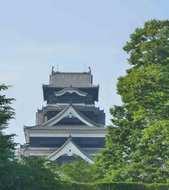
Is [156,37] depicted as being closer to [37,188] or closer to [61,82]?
[37,188]

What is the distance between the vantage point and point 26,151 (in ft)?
204

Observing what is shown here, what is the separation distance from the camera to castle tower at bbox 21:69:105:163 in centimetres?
5934

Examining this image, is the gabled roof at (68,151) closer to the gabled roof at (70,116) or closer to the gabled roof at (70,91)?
the gabled roof at (70,116)

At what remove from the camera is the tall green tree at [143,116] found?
26.9 metres

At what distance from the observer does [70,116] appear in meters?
63.1

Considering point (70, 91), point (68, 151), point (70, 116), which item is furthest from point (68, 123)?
point (68, 151)

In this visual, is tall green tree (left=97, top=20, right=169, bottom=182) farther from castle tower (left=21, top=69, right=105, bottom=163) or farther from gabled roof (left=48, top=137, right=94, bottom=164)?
gabled roof (left=48, top=137, right=94, bottom=164)

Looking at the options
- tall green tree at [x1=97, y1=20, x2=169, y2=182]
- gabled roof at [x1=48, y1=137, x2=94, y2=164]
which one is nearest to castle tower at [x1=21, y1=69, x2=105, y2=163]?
gabled roof at [x1=48, y1=137, x2=94, y2=164]

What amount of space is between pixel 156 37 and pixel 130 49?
5.41 feet

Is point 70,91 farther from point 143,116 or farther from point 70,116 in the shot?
point 143,116

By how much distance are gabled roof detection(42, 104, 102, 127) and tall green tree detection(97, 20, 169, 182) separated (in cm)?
3245

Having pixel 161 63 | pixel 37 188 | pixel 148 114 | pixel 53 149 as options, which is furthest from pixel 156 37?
pixel 53 149

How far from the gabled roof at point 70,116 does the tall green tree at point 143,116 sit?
106 feet

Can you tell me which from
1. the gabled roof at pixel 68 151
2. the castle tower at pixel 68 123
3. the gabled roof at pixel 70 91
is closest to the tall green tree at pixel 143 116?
the castle tower at pixel 68 123
